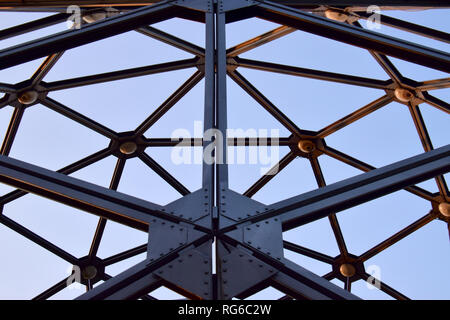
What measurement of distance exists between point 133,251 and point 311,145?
18.1 ft

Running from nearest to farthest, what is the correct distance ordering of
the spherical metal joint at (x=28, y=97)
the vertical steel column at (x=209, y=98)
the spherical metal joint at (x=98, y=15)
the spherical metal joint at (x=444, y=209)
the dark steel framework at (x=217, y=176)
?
1. the dark steel framework at (x=217, y=176)
2. the vertical steel column at (x=209, y=98)
3. the spherical metal joint at (x=98, y=15)
4. the spherical metal joint at (x=28, y=97)
5. the spherical metal joint at (x=444, y=209)

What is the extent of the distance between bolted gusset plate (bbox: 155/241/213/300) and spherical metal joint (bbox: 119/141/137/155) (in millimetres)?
11092

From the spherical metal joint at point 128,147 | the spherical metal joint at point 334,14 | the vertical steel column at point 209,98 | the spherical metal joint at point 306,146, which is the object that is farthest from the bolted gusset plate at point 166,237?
the spherical metal joint at point 306,146

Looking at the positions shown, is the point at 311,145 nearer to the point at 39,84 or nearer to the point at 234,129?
the point at 234,129

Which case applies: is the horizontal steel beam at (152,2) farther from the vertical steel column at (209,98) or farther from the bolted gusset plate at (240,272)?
the bolted gusset plate at (240,272)

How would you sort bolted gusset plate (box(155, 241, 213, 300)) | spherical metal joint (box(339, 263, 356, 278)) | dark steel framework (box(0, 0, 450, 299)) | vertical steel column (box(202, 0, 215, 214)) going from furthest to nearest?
spherical metal joint (box(339, 263, 356, 278)) → vertical steel column (box(202, 0, 215, 214)) → dark steel framework (box(0, 0, 450, 299)) → bolted gusset plate (box(155, 241, 213, 300))

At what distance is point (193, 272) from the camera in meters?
6.15

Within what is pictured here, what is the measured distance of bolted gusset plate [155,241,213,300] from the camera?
5.99m

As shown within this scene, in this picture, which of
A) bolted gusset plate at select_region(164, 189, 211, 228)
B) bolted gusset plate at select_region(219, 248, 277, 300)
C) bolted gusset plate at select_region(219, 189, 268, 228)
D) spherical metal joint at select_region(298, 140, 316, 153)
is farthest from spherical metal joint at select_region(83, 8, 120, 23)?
bolted gusset plate at select_region(219, 248, 277, 300)

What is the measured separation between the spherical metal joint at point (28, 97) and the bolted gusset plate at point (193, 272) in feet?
34.7

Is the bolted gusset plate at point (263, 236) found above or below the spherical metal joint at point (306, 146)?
below

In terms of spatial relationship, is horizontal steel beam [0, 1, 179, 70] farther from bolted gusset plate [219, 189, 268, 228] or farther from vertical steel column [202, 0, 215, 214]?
bolted gusset plate [219, 189, 268, 228]

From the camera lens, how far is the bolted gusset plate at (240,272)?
19.8 feet
